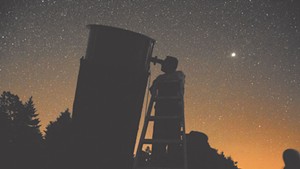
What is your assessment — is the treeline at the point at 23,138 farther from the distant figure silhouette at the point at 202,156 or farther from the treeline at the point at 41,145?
the distant figure silhouette at the point at 202,156

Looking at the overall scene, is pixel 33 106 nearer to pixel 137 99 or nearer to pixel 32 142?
pixel 32 142

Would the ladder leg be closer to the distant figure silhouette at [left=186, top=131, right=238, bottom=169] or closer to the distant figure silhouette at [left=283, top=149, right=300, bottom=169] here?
the distant figure silhouette at [left=186, top=131, right=238, bottom=169]

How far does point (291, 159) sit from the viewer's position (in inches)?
136

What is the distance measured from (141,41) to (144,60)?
285 millimetres

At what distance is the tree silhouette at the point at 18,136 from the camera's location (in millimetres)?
29812

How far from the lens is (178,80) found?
4.62 metres

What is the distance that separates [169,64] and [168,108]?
0.84 m

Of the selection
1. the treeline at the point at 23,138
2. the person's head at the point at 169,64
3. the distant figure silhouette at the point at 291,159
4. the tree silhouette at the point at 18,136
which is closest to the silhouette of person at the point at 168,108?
the person's head at the point at 169,64

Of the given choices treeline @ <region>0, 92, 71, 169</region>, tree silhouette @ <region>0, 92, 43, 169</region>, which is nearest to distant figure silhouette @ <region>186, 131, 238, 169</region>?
treeline @ <region>0, 92, 71, 169</region>

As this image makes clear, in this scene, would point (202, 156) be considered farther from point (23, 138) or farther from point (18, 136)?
point (18, 136)

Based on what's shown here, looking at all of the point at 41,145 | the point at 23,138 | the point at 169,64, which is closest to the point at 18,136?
the point at 23,138

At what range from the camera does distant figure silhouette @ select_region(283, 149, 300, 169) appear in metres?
3.44

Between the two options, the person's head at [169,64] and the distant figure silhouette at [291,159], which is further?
the person's head at [169,64]

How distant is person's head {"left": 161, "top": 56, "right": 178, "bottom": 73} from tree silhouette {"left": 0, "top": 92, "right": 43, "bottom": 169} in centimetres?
2850
